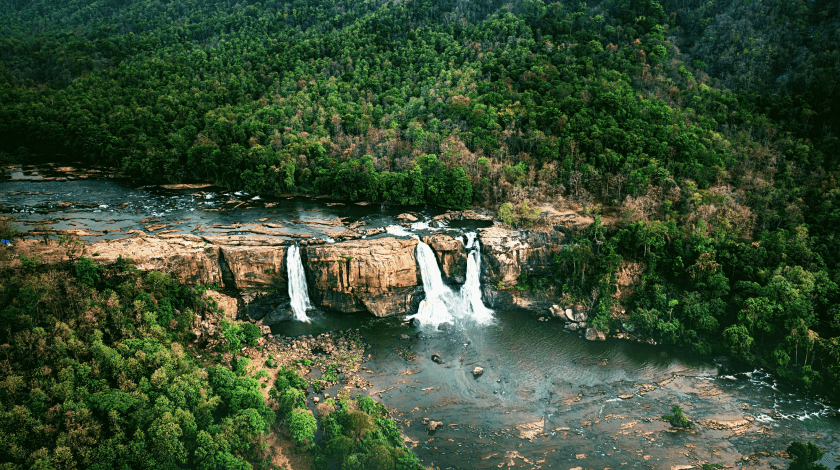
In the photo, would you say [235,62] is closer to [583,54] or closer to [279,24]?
[279,24]

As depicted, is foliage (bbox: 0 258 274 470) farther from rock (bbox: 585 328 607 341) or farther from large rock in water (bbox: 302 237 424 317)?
rock (bbox: 585 328 607 341)

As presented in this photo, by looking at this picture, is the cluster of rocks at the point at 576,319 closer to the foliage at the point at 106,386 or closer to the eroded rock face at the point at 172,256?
the foliage at the point at 106,386

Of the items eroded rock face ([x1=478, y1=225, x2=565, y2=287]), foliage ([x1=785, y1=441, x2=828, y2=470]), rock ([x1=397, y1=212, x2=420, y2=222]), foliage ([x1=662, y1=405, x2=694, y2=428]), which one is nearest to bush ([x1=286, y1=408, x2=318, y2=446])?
eroded rock face ([x1=478, y1=225, x2=565, y2=287])

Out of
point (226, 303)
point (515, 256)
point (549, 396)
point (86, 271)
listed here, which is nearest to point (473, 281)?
point (515, 256)

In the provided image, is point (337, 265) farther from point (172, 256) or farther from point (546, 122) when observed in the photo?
point (546, 122)

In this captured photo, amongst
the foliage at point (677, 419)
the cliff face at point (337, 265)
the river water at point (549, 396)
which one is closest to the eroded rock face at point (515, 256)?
the cliff face at point (337, 265)
